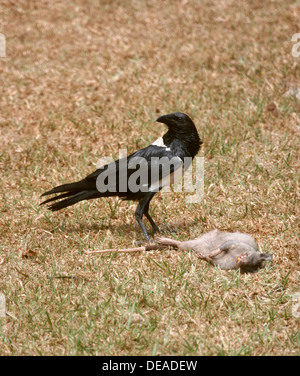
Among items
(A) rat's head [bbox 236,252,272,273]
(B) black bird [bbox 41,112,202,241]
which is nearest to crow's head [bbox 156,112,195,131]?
(B) black bird [bbox 41,112,202,241]

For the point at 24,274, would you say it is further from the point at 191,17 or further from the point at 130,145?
the point at 191,17

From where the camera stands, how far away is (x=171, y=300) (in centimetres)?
452

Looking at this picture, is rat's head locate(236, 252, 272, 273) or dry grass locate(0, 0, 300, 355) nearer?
dry grass locate(0, 0, 300, 355)

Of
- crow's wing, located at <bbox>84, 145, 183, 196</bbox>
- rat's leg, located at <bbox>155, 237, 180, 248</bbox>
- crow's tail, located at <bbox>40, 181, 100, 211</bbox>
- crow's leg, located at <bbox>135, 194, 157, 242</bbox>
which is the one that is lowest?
rat's leg, located at <bbox>155, 237, 180, 248</bbox>

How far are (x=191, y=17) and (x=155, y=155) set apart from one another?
6.04 meters

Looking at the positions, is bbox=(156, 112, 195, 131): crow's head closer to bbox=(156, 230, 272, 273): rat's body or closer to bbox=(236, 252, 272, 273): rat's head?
bbox=(156, 230, 272, 273): rat's body

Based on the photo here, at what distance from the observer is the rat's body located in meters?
4.84

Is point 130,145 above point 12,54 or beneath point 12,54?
beneath

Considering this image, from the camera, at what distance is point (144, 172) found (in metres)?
5.66

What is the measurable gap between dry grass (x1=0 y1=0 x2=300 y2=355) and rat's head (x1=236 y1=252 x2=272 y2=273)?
85mm

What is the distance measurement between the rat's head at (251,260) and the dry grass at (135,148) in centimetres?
9
